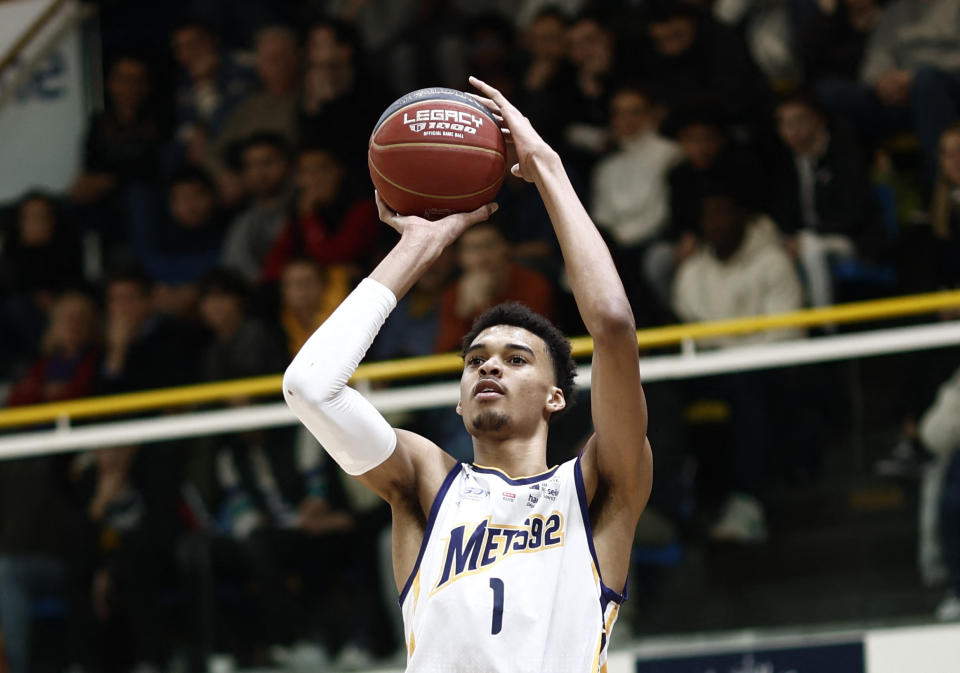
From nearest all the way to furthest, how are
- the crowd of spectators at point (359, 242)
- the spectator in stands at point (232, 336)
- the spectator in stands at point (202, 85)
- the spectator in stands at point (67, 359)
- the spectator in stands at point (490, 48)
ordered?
the crowd of spectators at point (359, 242)
the spectator in stands at point (232, 336)
the spectator in stands at point (67, 359)
the spectator in stands at point (490, 48)
the spectator in stands at point (202, 85)

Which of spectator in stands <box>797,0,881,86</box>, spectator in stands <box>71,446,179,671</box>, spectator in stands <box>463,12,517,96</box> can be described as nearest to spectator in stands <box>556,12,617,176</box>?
spectator in stands <box>463,12,517,96</box>

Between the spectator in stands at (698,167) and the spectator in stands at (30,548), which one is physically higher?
the spectator in stands at (698,167)

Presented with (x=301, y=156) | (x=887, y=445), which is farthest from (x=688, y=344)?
(x=301, y=156)

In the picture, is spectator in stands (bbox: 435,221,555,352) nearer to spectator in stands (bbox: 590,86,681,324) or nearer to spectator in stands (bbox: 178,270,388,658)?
spectator in stands (bbox: 590,86,681,324)

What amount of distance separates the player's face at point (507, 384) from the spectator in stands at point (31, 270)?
533 cm

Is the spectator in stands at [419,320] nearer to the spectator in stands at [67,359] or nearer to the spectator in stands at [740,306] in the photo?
the spectator in stands at [740,306]

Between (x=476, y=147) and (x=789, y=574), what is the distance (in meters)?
2.57

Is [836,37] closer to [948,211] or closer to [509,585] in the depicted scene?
[948,211]

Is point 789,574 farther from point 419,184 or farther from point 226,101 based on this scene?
point 226,101

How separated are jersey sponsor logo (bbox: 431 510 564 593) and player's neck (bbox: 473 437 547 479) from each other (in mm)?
187

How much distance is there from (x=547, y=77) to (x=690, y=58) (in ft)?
2.45

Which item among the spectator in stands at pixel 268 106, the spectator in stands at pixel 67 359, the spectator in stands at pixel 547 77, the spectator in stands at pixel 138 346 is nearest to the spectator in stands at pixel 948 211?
the spectator in stands at pixel 547 77

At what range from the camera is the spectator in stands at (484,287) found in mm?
6242

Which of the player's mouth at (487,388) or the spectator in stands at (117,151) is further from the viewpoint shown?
the spectator in stands at (117,151)
